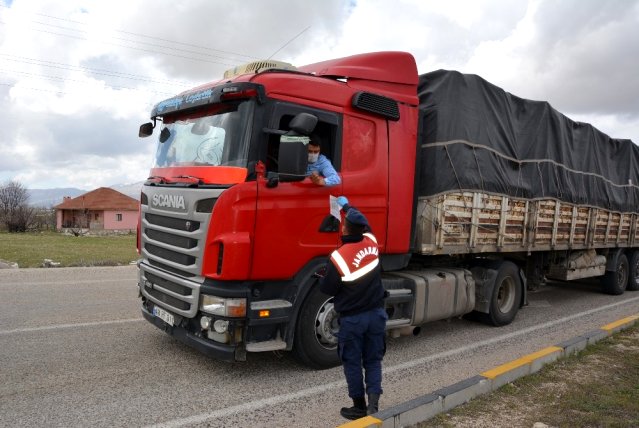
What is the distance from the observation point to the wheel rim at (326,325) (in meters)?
4.89

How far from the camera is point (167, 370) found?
15.7ft

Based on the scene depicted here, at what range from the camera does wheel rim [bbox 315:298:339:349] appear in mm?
4895

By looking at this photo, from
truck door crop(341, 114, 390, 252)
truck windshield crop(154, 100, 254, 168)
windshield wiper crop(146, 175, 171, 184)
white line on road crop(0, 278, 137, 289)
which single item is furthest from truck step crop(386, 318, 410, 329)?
white line on road crop(0, 278, 137, 289)

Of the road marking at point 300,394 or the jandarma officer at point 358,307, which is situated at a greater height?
the jandarma officer at point 358,307

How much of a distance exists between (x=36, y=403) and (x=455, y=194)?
4.92 metres

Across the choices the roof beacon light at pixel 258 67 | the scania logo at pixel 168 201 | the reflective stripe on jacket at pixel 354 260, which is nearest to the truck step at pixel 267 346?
the reflective stripe on jacket at pixel 354 260

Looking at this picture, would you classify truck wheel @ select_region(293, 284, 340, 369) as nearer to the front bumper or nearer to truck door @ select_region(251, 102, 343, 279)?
truck door @ select_region(251, 102, 343, 279)

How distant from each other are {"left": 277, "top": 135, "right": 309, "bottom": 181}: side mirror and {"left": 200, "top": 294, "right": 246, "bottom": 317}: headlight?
1.17 metres

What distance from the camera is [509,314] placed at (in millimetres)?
7418

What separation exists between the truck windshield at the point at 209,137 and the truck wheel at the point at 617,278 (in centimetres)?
952

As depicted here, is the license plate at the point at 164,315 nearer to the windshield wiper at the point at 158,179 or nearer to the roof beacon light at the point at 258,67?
the windshield wiper at the point at 158,179

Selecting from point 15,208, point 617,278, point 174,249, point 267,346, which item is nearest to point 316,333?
point 267,346

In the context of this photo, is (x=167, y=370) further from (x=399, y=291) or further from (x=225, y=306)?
(x=399, y=291)

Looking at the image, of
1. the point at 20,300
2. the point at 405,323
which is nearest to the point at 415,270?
the point at 405,323
